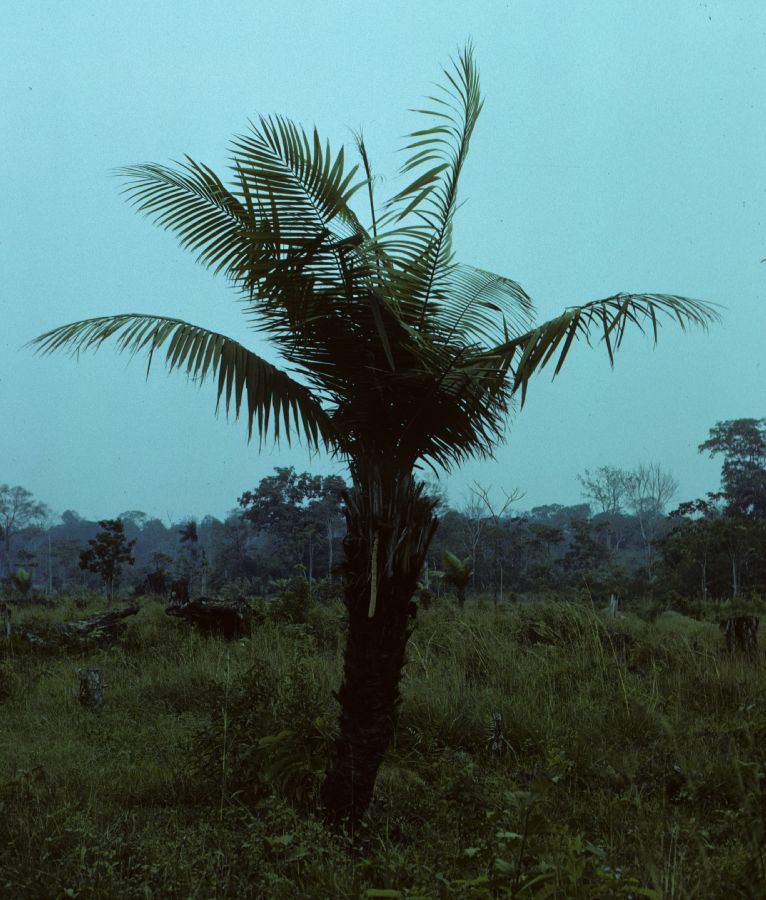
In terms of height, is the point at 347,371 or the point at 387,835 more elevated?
the point at 347,371

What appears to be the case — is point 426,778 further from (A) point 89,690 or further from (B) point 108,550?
(B) point 108,550

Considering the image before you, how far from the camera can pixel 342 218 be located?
17.4ft

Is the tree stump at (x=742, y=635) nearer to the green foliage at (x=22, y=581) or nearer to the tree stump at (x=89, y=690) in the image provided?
the tree stump at (x=89, y=690)

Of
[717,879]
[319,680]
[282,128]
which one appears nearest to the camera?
[717,879]

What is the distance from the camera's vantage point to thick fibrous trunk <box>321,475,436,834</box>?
4887mm

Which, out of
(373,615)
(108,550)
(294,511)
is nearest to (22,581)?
(108,550)

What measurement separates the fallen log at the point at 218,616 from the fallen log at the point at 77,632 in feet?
3.70

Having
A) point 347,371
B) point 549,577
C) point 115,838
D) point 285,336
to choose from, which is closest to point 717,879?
point 115,838

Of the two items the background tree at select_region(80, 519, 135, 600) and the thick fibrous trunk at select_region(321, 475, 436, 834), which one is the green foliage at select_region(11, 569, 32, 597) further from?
the thick fibrous trunk at select_region(321, 475, 436, 834)

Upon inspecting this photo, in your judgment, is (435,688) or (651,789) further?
(435,688)

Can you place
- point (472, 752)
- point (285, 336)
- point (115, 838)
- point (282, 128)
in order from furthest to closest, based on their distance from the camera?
point (472, 752) < point (285, 336) < point (282, 128) < point (115, 838)

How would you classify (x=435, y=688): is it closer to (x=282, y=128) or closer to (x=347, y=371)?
(x=347, y=371)

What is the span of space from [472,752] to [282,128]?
17.6 ft

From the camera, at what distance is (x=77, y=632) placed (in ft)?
42.5
